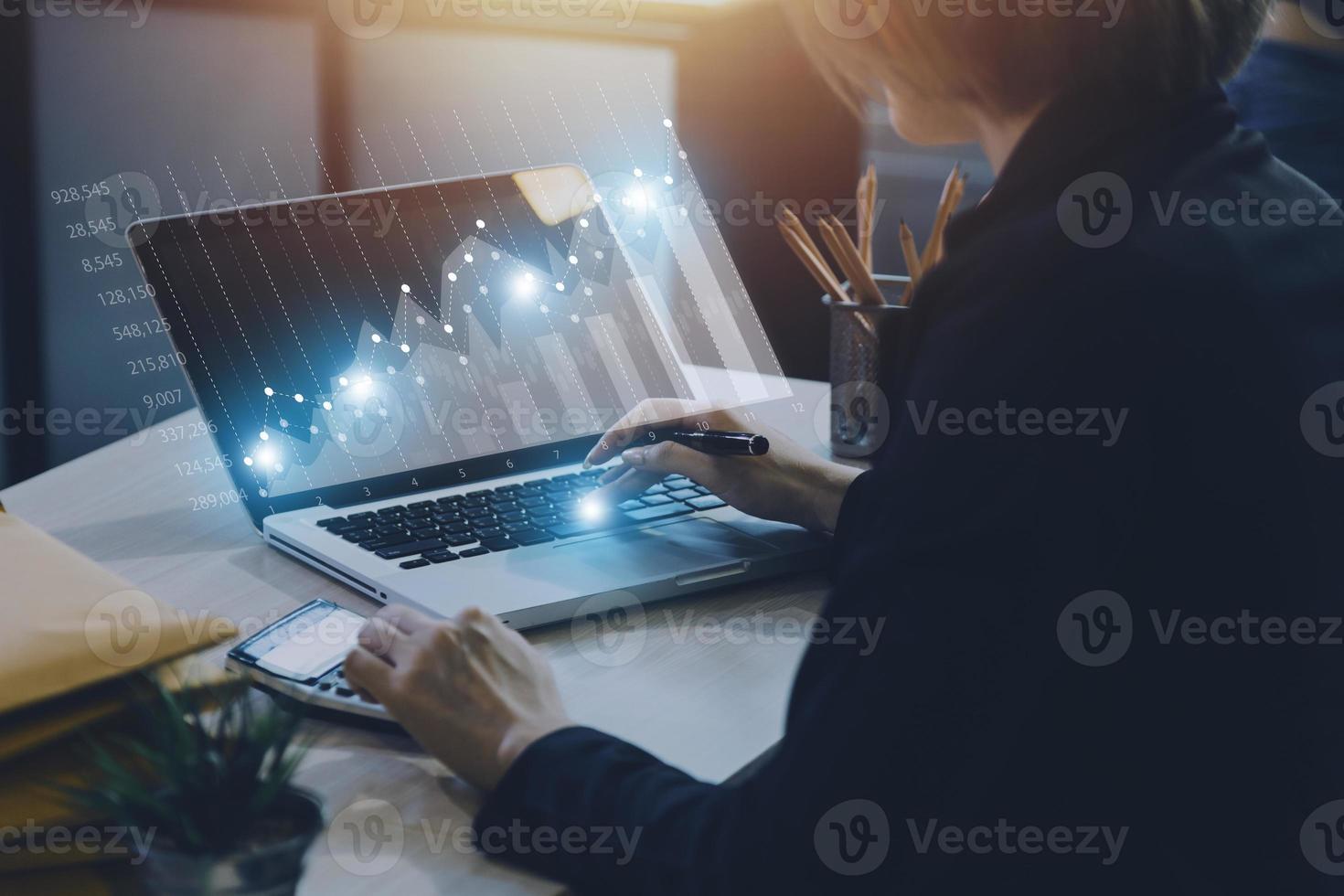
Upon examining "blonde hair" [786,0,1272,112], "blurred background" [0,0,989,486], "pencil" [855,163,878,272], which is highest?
"blurred background" [0,0,989,486]

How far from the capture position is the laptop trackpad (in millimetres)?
928

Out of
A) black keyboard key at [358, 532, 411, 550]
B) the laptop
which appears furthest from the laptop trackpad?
black keyboard key at [358, 532, 411, 550]

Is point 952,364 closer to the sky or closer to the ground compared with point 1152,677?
closer to the sky

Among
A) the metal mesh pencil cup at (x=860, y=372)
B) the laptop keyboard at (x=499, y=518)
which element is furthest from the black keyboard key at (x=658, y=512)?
the metal mesh pencil cup at (x=860, y=372)

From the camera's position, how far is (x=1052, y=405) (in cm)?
54

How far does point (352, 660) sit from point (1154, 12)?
0.59m

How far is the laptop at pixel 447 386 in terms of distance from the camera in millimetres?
941

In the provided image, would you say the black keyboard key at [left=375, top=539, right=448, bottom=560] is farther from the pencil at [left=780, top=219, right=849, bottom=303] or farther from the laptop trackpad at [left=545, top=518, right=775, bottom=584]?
the pencil at [left=780, top=219, right=849, bottom=303]

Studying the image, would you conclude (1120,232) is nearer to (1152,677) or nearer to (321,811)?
(1152,677)

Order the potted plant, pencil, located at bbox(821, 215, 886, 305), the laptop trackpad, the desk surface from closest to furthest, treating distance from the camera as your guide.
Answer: the potted plant → the desk surface → the laptop trackpad → pencil, located at bbox(821, 215, 886, 305)

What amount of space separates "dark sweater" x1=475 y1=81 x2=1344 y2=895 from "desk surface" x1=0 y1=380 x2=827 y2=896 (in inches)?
2.0

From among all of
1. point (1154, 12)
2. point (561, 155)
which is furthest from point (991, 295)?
point (561, 155)

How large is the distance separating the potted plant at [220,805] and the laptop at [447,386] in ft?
1.08
